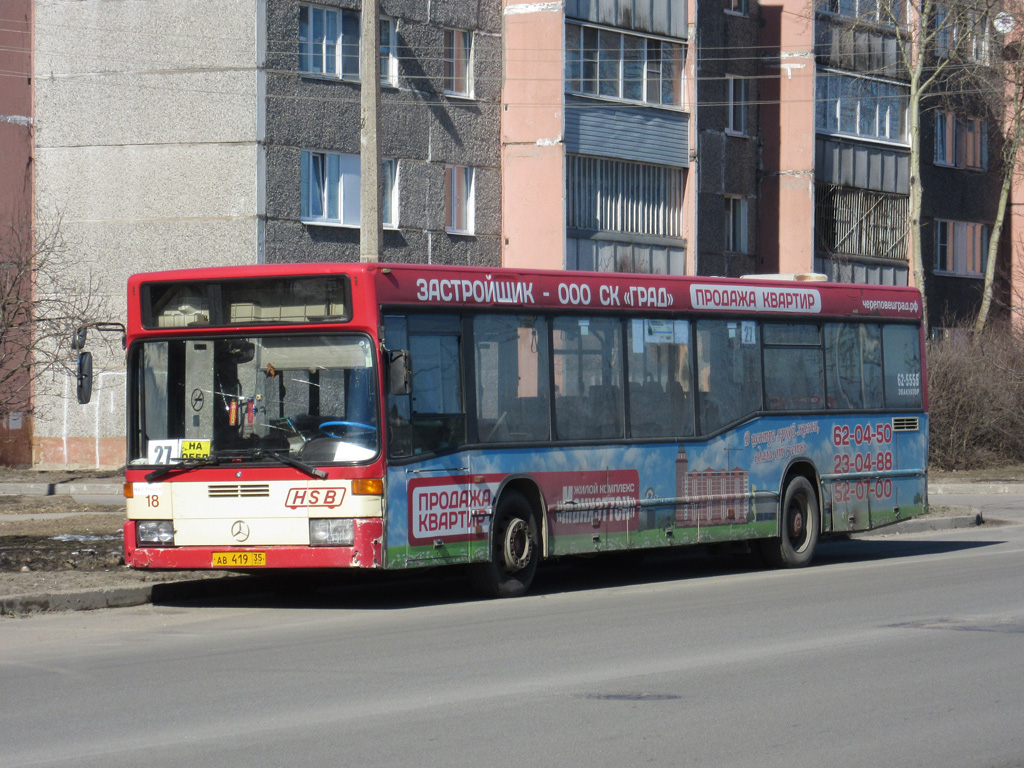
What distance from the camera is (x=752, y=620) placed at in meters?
11.6

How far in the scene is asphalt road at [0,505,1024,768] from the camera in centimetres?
704

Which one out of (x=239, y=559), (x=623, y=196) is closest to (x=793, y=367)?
(x=239, y=559)

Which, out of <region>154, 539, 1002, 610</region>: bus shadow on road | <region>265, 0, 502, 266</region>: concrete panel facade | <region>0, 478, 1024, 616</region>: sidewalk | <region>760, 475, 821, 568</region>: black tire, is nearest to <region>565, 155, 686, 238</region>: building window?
<region>265, 0, 502, 266</region>: concrete panel facade

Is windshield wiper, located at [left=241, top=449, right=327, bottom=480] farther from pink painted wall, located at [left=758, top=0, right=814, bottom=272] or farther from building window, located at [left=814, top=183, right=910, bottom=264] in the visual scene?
building window, located at [left=814, top=183, right=910, bottom=264]

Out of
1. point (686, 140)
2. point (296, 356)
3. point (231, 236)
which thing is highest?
point (686, 140)

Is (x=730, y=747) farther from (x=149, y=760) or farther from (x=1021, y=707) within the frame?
(x=149, y=760)

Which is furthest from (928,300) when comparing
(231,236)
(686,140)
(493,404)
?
(493,404)

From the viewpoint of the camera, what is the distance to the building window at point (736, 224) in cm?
3984

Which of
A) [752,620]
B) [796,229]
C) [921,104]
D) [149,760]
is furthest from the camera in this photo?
[921,104]

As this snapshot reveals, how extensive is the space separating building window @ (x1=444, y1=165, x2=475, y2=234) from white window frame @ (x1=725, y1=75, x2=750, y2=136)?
924 centimetres

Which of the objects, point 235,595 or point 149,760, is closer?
point 149,760

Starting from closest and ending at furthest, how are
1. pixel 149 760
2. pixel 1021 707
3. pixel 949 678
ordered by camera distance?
pixel 149 760 < pixel 1021 707 < pixel 949 678

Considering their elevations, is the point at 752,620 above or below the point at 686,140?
below

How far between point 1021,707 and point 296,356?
261 inches
